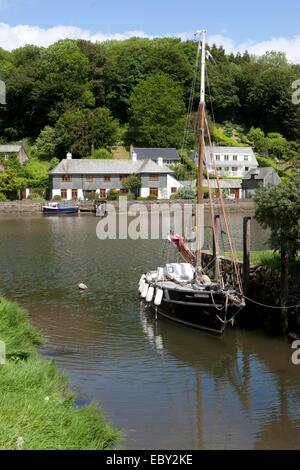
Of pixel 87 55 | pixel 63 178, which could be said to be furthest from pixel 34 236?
pixel 87 55

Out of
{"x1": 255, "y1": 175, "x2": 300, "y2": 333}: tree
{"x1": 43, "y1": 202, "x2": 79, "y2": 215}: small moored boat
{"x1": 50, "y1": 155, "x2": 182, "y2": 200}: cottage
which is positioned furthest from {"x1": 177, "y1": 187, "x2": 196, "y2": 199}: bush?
{"x1": 255, "y1": 175, "x2": 300, "y2": 333}: tree

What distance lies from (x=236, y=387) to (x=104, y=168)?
82.0 meters

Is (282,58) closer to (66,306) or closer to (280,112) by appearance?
(280,112)

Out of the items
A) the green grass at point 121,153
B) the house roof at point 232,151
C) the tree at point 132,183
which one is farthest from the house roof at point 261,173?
the green grass at point 121,153

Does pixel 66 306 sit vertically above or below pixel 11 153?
below

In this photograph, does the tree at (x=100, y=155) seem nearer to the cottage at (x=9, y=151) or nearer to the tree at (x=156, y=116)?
the tree at (x=156, y=116)

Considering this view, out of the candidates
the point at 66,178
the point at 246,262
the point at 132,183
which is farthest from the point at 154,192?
the point at 246,262

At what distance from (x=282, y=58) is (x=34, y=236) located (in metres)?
125

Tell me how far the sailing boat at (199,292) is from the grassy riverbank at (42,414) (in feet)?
27.3

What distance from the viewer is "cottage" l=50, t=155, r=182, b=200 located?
97875mm

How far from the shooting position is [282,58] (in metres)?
164

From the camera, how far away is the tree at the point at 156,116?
11488 cm

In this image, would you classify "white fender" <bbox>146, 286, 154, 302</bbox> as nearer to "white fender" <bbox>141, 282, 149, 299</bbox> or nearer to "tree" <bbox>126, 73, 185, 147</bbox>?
"white fender" <bbox>141, 282, 149, 299</bbox>
